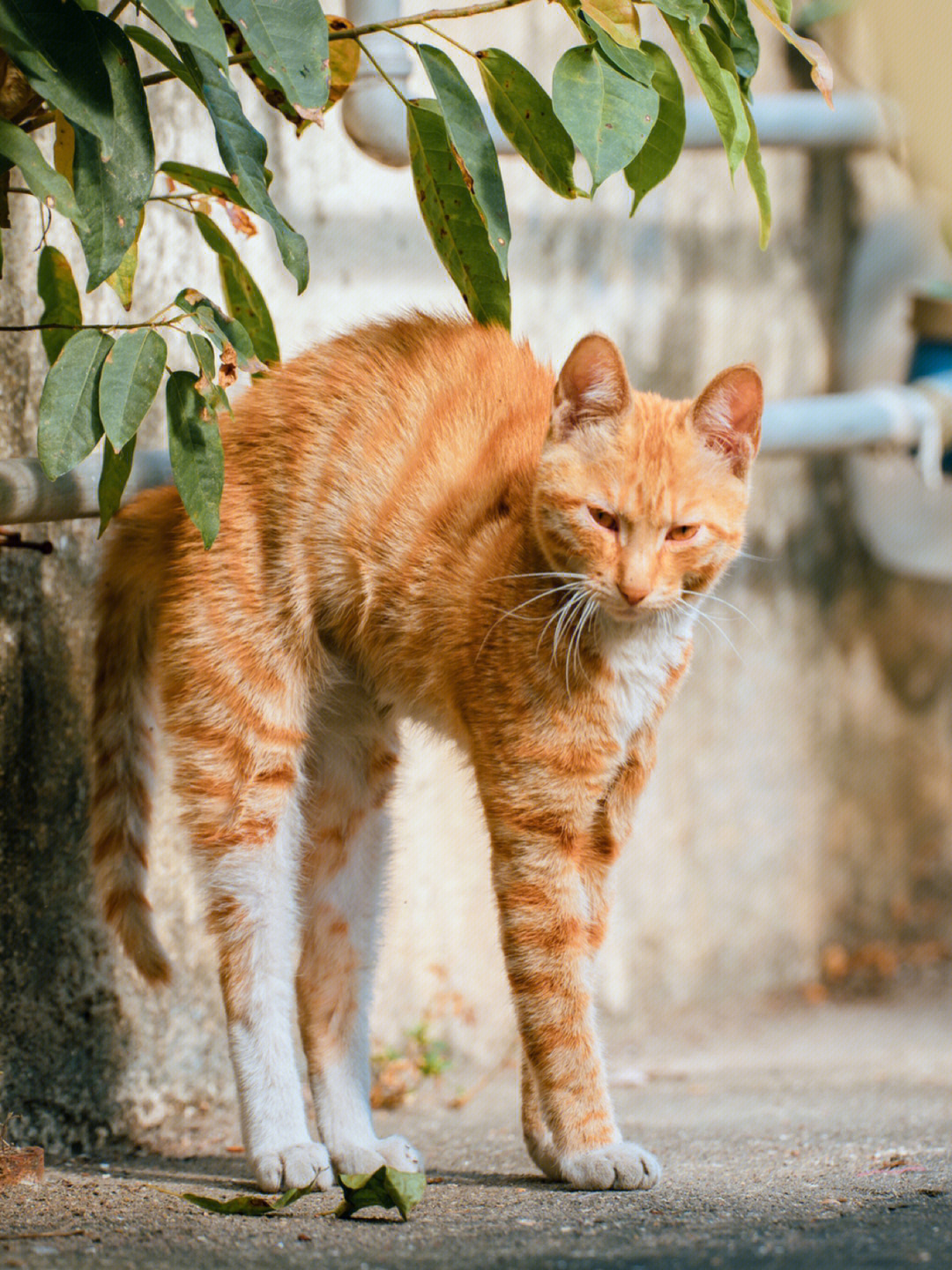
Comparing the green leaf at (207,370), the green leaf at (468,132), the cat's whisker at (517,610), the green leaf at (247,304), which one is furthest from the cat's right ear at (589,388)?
the green leaf at (207,370)

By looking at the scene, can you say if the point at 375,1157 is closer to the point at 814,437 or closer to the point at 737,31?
the point at 737,31

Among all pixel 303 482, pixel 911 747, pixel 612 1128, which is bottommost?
pixel 612 1128

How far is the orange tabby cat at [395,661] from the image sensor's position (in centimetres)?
210

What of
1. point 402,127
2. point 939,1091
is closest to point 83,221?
point 402,127

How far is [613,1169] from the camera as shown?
202cm

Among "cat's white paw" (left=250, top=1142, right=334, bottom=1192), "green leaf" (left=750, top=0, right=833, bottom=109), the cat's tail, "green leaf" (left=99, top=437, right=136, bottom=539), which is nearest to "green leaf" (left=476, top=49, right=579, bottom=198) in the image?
"green leaf" (left=750, top=0, right=833, bottom=109)

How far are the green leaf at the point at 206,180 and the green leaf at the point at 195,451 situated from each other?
30cm

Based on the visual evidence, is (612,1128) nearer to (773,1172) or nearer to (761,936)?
(773,1172)

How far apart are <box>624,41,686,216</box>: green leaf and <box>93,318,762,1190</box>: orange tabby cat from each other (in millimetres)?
325

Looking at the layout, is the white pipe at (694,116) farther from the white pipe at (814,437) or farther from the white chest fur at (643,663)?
the white chest fur at (643,663)

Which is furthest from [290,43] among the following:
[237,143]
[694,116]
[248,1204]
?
[694,116]

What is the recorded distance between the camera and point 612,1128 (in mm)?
2098

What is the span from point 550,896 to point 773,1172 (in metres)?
0.55

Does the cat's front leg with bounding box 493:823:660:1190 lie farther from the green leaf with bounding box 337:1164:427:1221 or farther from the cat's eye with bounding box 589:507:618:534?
A: the cat's eye with bounding box 589:507:618:534
